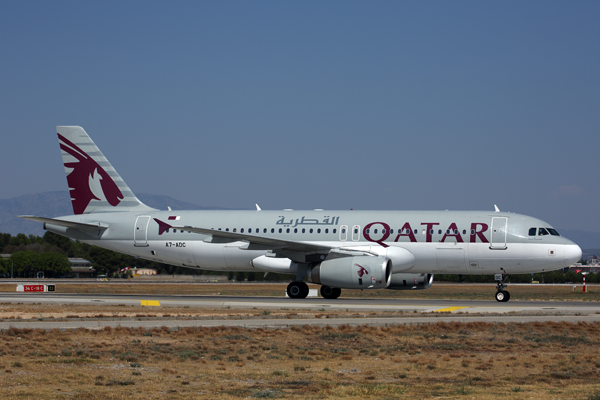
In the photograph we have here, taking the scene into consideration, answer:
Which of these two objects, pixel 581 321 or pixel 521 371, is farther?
pixel 581 321

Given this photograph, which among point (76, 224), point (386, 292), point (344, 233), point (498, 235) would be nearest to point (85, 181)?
point (76, 224)

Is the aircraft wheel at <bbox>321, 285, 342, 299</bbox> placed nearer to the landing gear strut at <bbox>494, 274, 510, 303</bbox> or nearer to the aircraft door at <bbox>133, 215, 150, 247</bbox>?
the landing gear strut at <bbox>494, 274, 510, 303</bbox>

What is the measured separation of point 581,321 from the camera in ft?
72.2

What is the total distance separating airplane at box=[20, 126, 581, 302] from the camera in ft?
108

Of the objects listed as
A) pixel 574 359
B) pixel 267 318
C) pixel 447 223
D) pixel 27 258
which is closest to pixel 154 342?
pixel 267 318

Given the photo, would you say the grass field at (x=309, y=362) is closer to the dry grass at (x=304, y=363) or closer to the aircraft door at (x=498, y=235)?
the dry grass at (x=304, y=363)

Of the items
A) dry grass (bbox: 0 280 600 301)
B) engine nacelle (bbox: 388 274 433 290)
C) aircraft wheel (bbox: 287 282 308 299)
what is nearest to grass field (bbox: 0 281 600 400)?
aircraft wheel (bbox: 287 282 308 299)

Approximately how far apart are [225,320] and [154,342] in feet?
18.8

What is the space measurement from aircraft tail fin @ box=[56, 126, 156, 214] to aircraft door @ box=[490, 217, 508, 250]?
17.8 meters

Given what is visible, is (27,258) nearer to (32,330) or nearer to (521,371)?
(32,330)

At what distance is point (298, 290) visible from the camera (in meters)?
34.5

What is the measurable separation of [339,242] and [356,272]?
3064 mm

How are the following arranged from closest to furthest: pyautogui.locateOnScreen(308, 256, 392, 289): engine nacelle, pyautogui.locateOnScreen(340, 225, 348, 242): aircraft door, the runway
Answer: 1. the runway
2. pyautogui.locateOnScreen(308, 256, 392, 289): engine nacelle
3. pyautogui.locateOnScreen(340, 225, 348, 242): aircraft door

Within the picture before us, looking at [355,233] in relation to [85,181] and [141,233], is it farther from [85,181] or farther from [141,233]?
[85,181]
